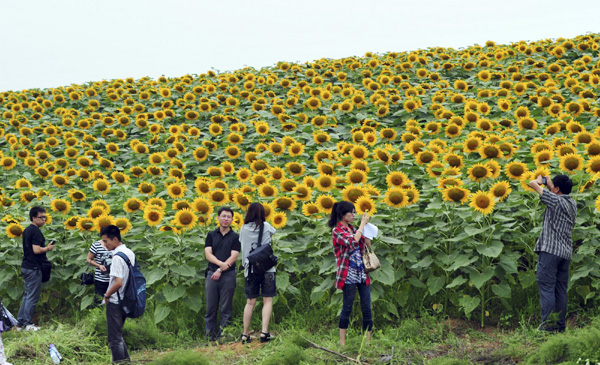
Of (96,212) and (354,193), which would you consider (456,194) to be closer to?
(354,193)

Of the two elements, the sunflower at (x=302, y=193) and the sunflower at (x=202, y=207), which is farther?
the sunflower at (x=302, y=193)

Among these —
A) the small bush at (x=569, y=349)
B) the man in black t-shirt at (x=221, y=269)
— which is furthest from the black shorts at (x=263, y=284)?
the small bush at (x=569, y=349)

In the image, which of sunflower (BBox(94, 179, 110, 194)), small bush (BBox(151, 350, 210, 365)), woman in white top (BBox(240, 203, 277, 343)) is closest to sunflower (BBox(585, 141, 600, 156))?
woman in white top (BBox(240, 203, 277, 343))

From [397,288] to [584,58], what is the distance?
12683 mm

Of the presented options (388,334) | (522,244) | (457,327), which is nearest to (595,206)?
(522,244)

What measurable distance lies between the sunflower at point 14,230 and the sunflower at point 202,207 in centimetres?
312

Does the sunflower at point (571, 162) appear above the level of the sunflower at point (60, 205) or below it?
above

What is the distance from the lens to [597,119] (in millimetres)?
12047

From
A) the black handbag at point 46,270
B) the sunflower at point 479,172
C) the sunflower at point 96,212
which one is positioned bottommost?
the black handbag at point 46,270

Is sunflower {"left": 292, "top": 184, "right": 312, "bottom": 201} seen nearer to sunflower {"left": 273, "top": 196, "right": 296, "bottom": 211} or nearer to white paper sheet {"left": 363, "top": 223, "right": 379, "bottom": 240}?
sunflower {"left": 273, "top": 196, "right": 296, "bottom": 211}

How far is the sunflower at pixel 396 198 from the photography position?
770 cm

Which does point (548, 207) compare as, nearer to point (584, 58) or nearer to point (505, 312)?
point (505, 312)

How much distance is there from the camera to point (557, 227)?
659 cm

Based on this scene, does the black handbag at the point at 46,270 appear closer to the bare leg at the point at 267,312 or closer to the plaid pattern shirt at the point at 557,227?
the bare leg at the point at 267,312
